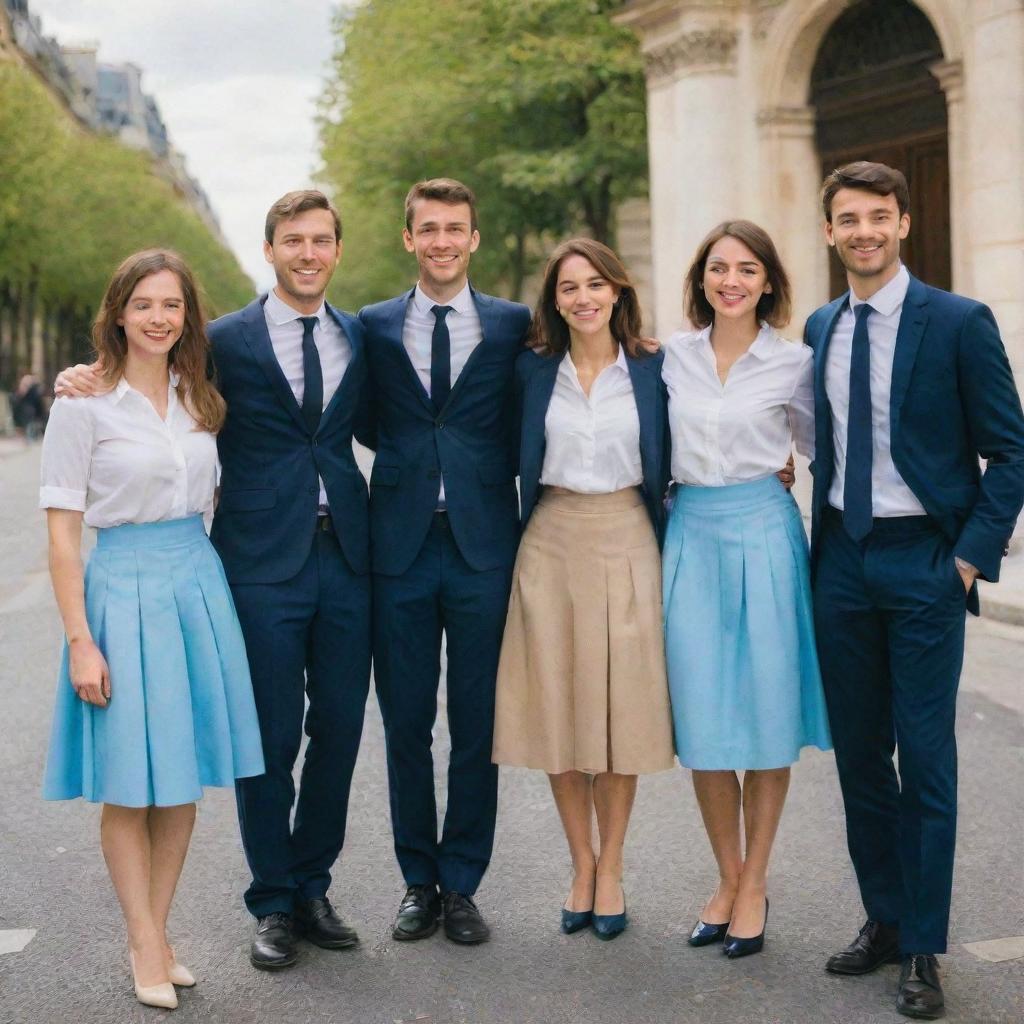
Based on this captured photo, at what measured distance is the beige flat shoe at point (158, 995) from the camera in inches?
156

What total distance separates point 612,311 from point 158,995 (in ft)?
7.94

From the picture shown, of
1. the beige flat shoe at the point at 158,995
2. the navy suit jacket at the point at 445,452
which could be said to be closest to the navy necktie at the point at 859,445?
the navy suit jacket at the point at 445,452

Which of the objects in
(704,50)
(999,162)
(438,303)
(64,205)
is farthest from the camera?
(64,205)

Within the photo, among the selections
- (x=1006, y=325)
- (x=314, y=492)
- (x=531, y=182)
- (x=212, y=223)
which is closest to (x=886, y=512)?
(x=314, y=492)

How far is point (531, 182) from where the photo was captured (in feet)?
75.8

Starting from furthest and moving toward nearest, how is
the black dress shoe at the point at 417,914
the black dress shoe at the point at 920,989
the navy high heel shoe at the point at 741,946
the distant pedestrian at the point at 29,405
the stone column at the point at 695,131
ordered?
the distant pedestrian at the point at 29,405 → the stone column at the point at 695,131 → the black dress shoe at the point at 417,914 → the navy high heel shoe at the point at 741,946 → the black dress shoe at the point at 920,989

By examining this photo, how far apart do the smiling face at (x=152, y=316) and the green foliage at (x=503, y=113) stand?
1887 centimetres

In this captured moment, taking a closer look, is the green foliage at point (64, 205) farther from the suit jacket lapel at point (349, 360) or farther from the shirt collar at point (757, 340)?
the shirt collar at point (757, 340)

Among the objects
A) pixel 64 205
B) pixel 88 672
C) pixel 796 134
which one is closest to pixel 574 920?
pixel 88 672

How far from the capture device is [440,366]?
14.8ft

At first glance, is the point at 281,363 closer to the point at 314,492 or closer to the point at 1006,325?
the point at 314,492

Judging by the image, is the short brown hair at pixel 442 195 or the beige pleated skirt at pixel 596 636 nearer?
the beige pleated skirt at pixel 596 636

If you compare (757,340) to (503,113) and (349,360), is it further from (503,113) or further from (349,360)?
(503,113)

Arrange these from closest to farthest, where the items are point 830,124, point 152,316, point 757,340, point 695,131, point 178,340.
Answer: point 152,316, point 178,340, point 757,340, point 830,124, point 695,131
